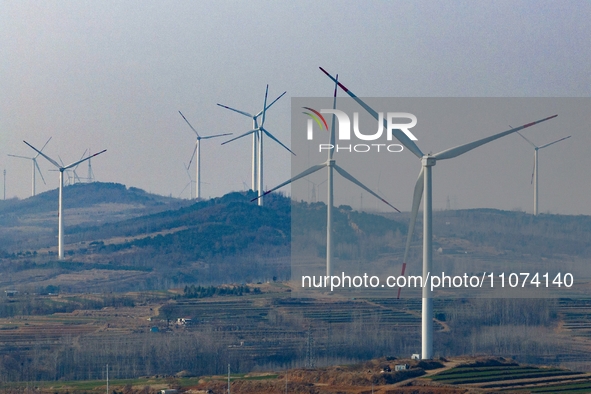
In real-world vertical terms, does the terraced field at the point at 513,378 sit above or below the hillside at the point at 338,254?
below

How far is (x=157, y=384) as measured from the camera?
3295 inches

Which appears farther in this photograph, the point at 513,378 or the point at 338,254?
the point at 338,254

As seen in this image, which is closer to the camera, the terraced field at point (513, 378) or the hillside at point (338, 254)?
the terraced field at point (513, 378)

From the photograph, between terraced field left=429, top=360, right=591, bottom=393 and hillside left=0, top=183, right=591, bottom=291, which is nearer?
terraced field left=429, top=360, right=591, bottom=393

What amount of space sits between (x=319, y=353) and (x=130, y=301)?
41701 mm

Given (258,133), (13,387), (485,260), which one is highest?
(258,133)

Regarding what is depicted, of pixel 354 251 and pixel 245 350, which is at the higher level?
pixel 354 251

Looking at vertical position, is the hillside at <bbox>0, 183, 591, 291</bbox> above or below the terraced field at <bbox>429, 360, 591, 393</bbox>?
above

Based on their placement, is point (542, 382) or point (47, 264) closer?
point (542, 382)

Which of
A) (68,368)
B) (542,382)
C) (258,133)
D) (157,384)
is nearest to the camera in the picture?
(542,382)

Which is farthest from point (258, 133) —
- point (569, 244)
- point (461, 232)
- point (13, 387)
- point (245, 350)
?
point (13, 387)

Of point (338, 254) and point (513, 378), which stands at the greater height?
point (338, 254)

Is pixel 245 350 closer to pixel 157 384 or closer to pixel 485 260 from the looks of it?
pixel 157 384

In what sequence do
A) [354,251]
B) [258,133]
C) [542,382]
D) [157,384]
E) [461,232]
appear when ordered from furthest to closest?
[258,133] < [461,232] < [354,251] < [157,384] < [542,382]
